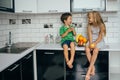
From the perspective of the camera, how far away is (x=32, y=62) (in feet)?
9.78

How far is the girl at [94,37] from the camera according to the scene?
114 inches

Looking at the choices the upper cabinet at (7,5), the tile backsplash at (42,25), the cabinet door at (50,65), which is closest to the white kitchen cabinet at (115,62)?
the tile backsplash at (42,25)

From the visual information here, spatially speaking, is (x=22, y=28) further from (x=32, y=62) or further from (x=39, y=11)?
(x=32, y=62)

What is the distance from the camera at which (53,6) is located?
10.5 feet

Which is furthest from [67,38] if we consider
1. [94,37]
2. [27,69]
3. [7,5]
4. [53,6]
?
[7,5]

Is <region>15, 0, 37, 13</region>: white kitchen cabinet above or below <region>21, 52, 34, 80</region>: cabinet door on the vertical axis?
above

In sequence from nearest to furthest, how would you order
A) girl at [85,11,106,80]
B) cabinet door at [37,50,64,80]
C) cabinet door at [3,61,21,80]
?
cabinet door at [3,61,21,80]
girl at [85,11,106,80]
cabinet door at [37,50,64,80]

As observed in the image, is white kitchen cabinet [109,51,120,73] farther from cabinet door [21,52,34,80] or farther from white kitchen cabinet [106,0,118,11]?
cabinet door [21,52,34,80]

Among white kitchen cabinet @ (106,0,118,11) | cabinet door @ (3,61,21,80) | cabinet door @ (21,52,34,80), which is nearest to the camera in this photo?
cabinet door @ (3,61,21,80)

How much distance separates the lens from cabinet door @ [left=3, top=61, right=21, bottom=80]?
6.15ft

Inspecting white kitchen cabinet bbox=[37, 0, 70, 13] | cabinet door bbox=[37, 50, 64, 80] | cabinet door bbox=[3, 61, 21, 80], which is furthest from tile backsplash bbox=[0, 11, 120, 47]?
cabinet door bbox=[3, 61, 21, 80]

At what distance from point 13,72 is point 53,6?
147 cm

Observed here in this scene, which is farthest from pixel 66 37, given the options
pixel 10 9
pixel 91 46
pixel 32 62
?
pixel 10 9

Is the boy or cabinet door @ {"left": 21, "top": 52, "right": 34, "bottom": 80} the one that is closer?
cabinet door @ {"left": 21, "top": 52, "right": 34, "bottom": 80}
